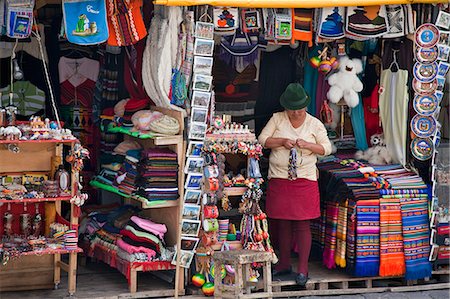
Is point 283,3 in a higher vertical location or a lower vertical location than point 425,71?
higher

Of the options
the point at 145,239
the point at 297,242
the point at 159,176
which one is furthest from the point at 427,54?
the point at 145,239

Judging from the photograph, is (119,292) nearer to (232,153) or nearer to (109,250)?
(109,250)

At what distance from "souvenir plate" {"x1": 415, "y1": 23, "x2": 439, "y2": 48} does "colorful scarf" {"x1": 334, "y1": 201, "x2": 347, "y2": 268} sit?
1.66 meters

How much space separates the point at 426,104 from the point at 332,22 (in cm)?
119

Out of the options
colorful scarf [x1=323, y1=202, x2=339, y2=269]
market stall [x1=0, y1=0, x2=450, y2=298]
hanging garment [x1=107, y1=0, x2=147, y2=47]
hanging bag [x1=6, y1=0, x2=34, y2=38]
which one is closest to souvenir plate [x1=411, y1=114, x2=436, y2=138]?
market stall [x1=0, y1=0, x2=450, y2=298]

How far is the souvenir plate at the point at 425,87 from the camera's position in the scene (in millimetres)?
10445

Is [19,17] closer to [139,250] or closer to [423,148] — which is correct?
[139,250]

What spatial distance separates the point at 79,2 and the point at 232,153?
2.17 m

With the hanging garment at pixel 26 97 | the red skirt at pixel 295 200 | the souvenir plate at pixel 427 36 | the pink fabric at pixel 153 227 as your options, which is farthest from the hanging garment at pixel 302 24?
the hanging garment at pixel 26 97

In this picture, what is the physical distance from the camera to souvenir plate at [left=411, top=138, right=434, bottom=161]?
10.5m

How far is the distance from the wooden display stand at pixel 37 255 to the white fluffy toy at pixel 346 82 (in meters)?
2.82

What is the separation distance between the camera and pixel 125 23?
966cm

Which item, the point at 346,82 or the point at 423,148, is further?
the point at 346,82

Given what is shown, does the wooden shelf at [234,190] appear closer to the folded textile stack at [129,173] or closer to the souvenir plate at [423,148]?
the folded textile stack at [129,173]
